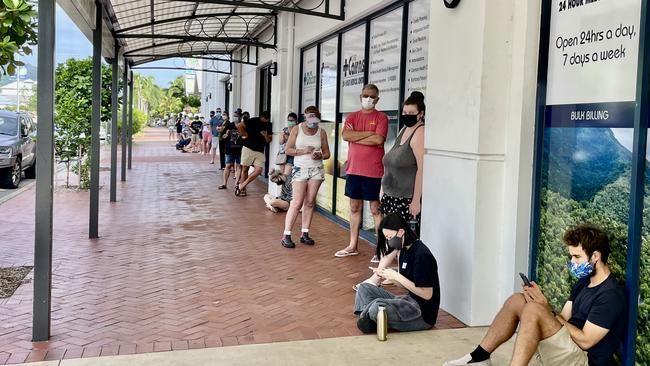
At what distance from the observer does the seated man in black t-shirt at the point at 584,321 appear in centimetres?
339

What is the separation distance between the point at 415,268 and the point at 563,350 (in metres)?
1.31

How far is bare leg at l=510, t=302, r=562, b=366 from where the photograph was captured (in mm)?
3432

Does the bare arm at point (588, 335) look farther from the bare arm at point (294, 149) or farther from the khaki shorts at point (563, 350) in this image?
the bare arm at point (294, 149)

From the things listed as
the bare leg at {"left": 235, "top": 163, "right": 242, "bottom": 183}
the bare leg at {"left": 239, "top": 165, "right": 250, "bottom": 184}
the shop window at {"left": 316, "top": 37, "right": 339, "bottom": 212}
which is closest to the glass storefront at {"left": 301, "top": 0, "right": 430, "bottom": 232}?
the shop window at {"left": 316, "top": 37, "right": 339, "bottom": 212}

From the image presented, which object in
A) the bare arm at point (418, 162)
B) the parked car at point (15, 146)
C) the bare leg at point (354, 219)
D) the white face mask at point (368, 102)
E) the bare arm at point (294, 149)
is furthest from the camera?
the parked car at point (15, 146)

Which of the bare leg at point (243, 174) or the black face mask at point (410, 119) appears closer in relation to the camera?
the black face mask at point (410, 119)

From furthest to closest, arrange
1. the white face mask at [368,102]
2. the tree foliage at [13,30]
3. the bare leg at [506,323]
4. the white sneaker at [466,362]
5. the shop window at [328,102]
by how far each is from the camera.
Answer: the shop window at [328,102]
the white face mask at [368,102]
the tree foliage at [13,30]
the white sneaker at [466,362]
the bare leg at [506,323]

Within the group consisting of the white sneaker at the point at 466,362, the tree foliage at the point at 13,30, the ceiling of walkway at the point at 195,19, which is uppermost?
the ceiling of walkway at the point at 195,19

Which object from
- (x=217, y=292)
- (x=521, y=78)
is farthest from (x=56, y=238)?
(x=521, y=78)

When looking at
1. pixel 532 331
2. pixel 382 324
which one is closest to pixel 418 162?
pixel 382 324

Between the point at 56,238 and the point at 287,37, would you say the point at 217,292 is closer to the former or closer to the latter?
the point at 56,238

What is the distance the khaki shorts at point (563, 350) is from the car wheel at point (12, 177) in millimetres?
13278

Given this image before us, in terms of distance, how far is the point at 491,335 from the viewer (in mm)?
3904

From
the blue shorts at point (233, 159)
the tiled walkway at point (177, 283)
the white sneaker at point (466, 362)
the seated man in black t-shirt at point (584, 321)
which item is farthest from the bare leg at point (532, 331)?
the blue shorts at point (233, 159)
